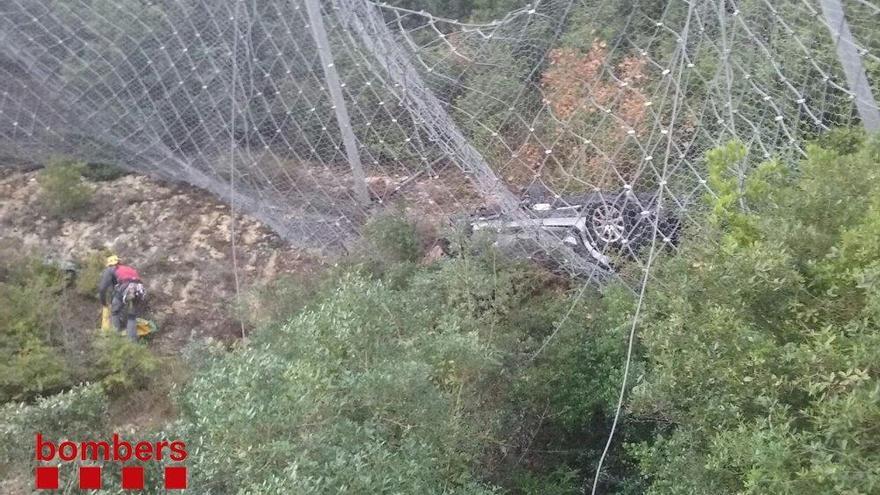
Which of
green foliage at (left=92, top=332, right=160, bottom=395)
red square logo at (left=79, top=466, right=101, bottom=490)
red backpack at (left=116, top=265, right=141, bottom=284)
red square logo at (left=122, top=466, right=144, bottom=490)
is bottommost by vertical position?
green foliage at (left=92, top=332, right=160, bottom=395)

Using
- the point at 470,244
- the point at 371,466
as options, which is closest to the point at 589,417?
the point at 470,244

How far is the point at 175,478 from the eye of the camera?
7.36 feet

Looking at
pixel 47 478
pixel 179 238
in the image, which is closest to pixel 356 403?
pixel 47 478

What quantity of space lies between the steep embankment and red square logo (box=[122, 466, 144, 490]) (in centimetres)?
232

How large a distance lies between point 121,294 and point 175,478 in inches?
112

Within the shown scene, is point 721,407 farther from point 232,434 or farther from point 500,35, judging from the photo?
point 500,35

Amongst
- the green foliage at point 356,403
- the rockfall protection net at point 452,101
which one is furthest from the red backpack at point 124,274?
the green foliage at point 356,403

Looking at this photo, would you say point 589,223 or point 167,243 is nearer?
point 589,223

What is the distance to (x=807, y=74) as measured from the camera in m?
2.77

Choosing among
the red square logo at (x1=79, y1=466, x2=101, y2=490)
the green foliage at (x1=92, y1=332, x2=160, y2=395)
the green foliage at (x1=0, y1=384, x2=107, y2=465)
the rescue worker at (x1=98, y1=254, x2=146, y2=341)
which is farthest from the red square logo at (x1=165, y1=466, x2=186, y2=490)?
the rescue worker at (x1=98, y1=254, x2=146, y2=341)

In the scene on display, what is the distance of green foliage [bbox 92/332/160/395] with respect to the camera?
13.8 feet

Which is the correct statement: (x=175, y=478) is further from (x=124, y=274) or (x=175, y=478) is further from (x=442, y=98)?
(x=124, y=274)

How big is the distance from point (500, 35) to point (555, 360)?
1.72 m

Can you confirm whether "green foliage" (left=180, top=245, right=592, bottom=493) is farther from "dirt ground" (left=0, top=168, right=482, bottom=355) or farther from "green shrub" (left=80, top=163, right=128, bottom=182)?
"green shrub" (left=80, top=163, right=128, bottom=182)
